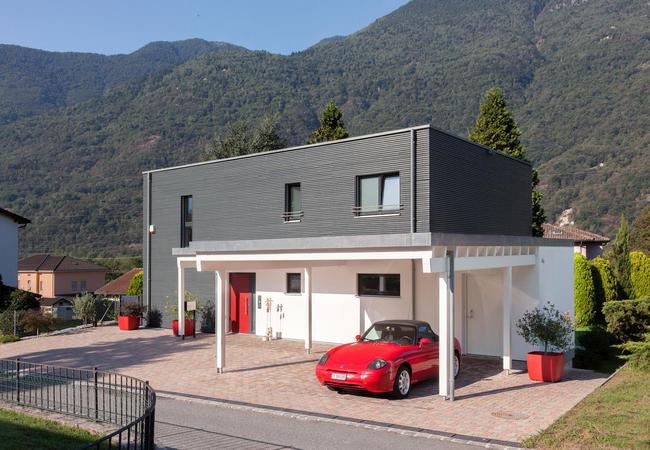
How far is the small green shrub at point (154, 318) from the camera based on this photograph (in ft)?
83.6

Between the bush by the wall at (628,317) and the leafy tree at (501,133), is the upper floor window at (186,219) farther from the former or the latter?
the bush by the wall at (628,317)

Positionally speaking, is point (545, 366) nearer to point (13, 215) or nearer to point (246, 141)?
point (13, 215)

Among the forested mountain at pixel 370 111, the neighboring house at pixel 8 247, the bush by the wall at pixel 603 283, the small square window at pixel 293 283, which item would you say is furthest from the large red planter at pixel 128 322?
the forested mountain at pixel 370 111

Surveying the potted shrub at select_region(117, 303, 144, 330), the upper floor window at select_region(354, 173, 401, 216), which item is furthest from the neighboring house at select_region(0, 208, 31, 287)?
the upper floor window at select_region(354, 173, 401, 216)

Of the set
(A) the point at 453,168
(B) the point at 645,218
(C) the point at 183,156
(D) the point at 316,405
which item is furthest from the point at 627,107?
(D) the point at 316,405

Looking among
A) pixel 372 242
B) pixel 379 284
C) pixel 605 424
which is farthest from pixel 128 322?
pixel 605 424

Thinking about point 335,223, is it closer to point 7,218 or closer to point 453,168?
point 453,168

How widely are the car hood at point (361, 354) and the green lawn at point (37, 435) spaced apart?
4891 millimetres

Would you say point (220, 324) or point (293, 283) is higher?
point (293, 283)

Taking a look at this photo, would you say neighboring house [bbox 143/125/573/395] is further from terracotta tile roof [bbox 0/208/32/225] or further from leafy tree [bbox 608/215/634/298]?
terracotta tile roof [bbox 0/208/32/225]

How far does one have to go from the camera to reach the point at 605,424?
9.99 m

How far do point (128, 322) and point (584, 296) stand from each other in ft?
60.9

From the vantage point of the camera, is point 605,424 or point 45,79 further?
point 45,79

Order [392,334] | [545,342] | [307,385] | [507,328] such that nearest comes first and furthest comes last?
[392,334]
[307,385]
[545,342]
[507,328]
